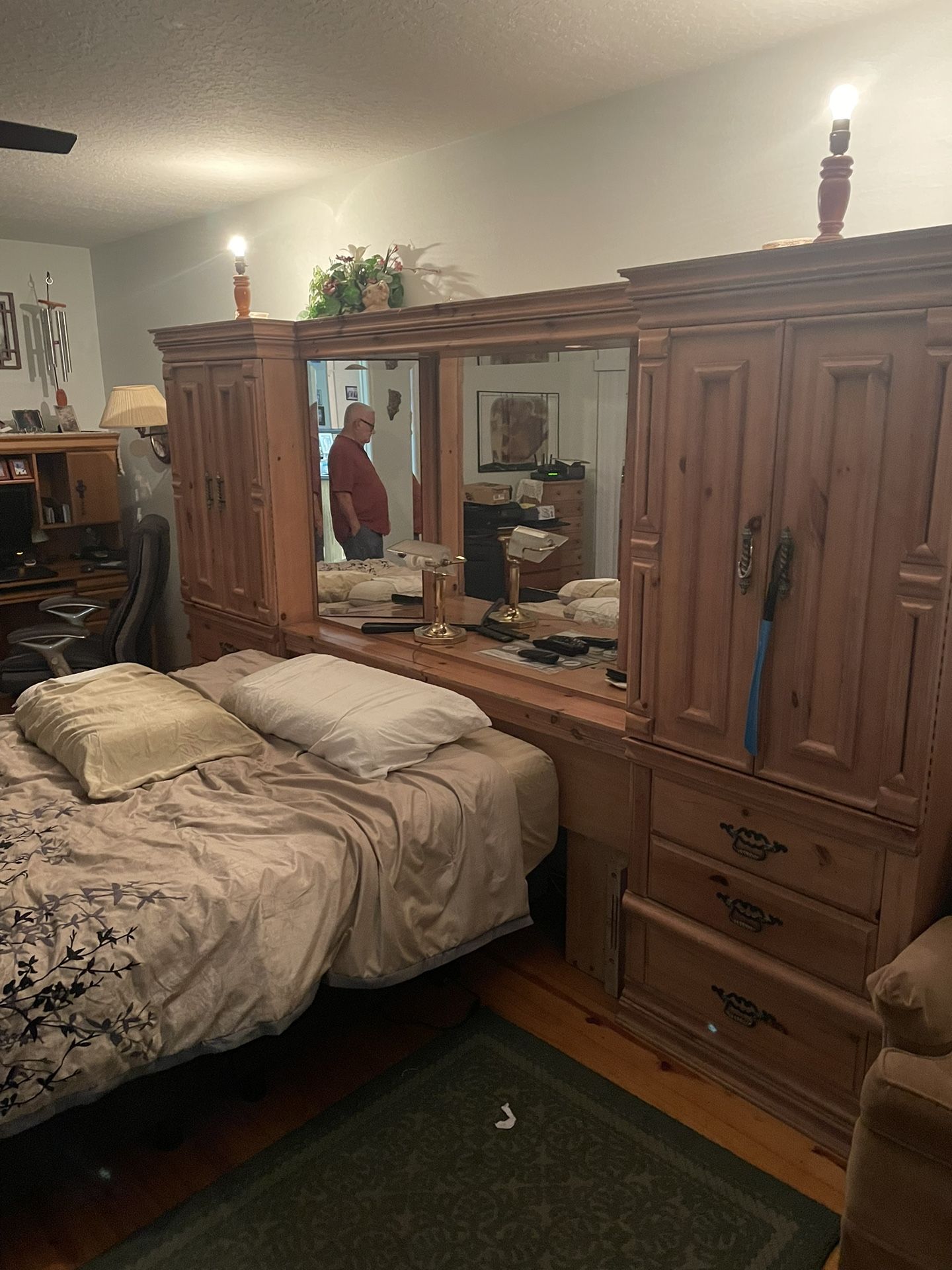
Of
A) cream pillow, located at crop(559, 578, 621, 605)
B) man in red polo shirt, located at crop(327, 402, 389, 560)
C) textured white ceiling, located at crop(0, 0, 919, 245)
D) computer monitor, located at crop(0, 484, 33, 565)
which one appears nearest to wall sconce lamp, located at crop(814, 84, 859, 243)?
textured white ceiling, located at crop(0, 0, 919, 245)

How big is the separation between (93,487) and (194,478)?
1.59 meters

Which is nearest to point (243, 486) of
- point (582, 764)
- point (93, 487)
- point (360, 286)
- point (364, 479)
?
point (364, 479)

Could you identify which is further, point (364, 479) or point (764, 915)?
point (364, 479)

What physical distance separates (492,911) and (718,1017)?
1.94 feet

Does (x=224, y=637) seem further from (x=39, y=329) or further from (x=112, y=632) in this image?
(x=39, y=329)

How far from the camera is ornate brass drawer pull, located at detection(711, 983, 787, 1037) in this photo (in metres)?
2.03

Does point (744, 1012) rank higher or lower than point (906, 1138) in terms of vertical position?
lower

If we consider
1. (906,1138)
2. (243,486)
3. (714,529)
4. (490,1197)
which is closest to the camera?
(906,1138)

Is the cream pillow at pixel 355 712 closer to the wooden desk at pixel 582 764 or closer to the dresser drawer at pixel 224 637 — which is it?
the wooden desk at pixel 582 764

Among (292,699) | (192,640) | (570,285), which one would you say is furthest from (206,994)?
(192,640)

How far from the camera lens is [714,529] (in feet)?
6.39

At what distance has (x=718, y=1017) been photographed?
2.15m

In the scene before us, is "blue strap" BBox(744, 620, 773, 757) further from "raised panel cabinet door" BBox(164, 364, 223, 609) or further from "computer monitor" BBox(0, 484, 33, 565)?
"computer monitor" BBox(0, 484, 33, 565)

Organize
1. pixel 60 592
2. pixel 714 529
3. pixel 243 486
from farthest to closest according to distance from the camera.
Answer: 1. pixel 60 592
2. pixel 243 486
3. pixel 714 529
